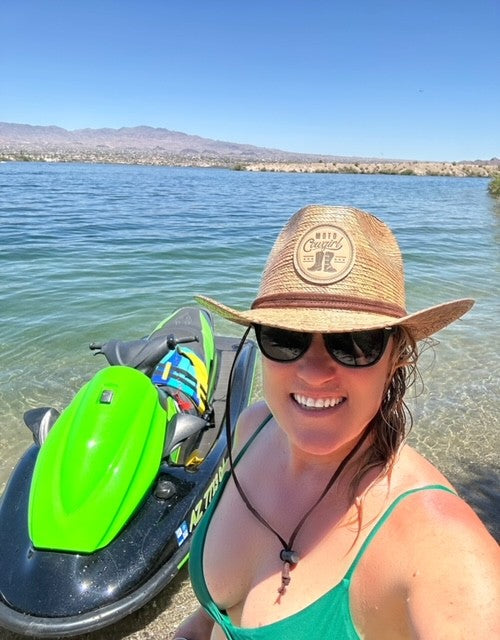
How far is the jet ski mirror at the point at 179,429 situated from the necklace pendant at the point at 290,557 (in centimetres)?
203

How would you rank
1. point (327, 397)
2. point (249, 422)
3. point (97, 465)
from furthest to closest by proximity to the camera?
1. point (97, 465)
2. point (249, 422)
3. point (327, 397)

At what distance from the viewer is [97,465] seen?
9.07ft

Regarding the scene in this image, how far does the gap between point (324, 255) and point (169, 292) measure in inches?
372

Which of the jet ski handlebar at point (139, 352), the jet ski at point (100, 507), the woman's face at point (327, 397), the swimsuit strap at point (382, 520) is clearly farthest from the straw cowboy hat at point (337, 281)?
the jet ski handlebar at point (139, 352)

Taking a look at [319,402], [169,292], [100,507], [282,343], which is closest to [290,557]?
[319,402]

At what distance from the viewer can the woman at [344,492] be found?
1050 millimetres

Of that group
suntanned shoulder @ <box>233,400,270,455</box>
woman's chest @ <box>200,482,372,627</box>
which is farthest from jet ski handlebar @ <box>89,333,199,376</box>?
woman's chest @ <box>200,482,372,627</box>

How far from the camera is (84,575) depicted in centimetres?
251

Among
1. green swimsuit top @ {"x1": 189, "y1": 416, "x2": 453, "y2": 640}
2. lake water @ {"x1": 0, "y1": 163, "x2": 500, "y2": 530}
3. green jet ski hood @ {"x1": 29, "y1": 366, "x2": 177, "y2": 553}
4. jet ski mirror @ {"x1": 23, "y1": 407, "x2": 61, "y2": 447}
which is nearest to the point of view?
green swimsuit top @ {"x1": 189, "y1": 416, "x2": 453, "y2": 640}

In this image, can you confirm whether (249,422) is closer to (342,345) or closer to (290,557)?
(290,557)

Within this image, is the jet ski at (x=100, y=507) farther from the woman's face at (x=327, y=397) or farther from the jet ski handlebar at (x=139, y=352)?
the woman's face at (x=327, y=397)

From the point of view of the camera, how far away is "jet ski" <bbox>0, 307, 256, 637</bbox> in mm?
2455

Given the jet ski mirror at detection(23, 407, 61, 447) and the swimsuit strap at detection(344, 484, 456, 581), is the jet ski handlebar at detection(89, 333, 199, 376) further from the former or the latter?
the swimsuit strap at detection(344, 484, 456, 581)

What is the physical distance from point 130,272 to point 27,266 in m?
2.50
